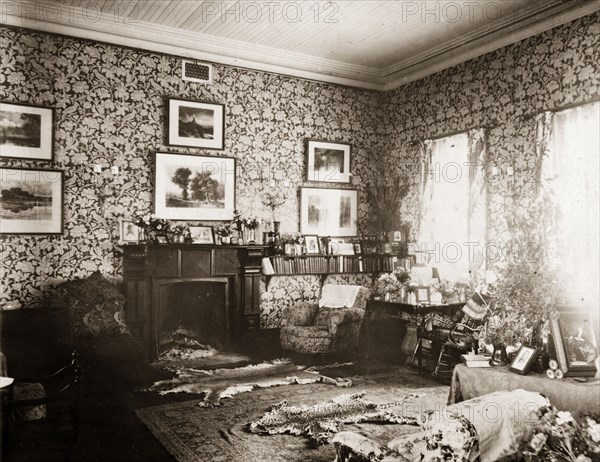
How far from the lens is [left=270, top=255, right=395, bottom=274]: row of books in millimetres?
7812

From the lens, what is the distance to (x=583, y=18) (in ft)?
19.3

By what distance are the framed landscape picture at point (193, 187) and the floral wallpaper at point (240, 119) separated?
0.44 feet

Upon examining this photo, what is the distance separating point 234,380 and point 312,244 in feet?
9.69

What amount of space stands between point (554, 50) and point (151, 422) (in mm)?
5959

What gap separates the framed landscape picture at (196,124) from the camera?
7055mm

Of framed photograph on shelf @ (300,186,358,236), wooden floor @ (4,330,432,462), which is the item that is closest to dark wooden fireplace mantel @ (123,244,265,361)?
framed photograph on shelf @ (300,186,358,236)

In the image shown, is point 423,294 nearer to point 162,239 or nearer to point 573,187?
point 573,187

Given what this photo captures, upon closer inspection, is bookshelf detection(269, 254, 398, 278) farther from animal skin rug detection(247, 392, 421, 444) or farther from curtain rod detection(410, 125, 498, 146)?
animal skin rug detection(247, 392, 421, 444)

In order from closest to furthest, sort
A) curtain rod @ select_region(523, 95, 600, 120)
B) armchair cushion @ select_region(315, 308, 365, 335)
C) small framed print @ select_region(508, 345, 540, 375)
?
1. small framed print @ select_region(508, 345, 540, 375)
2. curtain rod @ select_region(523, 95, 600, 120)
3. armchair cushion @ select_region(315, 308, 365, 335)

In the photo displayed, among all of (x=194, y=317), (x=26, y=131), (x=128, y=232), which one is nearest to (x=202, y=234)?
(x=128, y=232)

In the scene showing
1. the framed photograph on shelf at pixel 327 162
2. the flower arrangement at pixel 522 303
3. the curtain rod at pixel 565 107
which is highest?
the curtain rod at pixel 565 107

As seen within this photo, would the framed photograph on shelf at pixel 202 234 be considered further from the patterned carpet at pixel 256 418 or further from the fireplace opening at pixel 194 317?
the patterned carpet at pixel 256 418

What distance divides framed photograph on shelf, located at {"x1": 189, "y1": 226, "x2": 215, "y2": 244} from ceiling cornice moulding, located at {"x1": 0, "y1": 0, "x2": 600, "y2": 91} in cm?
235

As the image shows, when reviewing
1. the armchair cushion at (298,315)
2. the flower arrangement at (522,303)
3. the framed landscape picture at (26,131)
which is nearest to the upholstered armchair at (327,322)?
the armchair cushion at (298,315)
